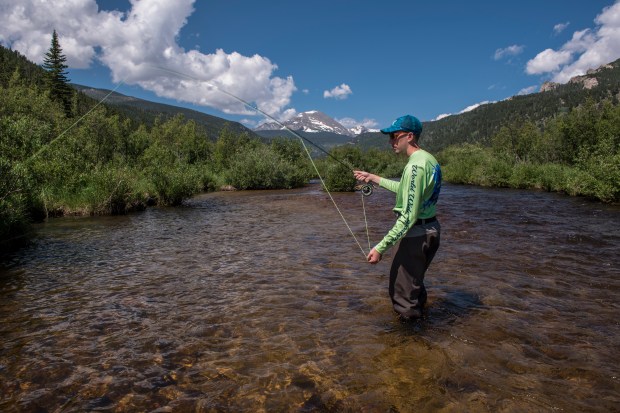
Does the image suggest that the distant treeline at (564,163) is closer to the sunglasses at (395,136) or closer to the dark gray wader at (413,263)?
the dark gray wader at (413,263)

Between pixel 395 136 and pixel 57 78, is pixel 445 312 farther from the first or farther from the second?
pixel 57 78

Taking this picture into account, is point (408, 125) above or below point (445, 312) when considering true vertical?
A: above

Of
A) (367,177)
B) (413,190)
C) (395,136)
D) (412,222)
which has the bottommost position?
(412,222)

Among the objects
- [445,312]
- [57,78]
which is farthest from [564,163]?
[57,78]

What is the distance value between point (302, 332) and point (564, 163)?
232ft

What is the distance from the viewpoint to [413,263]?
5.76 m

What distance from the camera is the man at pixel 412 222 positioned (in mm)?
5480

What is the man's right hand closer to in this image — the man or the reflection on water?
the man

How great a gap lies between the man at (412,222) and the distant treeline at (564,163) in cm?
2558

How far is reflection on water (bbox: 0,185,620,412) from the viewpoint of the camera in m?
4.61

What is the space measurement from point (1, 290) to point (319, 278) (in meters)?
7.37

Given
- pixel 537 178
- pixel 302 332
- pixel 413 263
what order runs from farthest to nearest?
pixel 537 178, pixel 302 332, pixel 413 263

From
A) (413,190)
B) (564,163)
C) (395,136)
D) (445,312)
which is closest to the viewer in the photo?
(413,190)

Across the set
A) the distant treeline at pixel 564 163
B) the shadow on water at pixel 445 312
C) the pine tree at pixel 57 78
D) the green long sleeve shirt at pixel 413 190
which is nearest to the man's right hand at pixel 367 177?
the green long sleeve shirt at pixel 413 190
